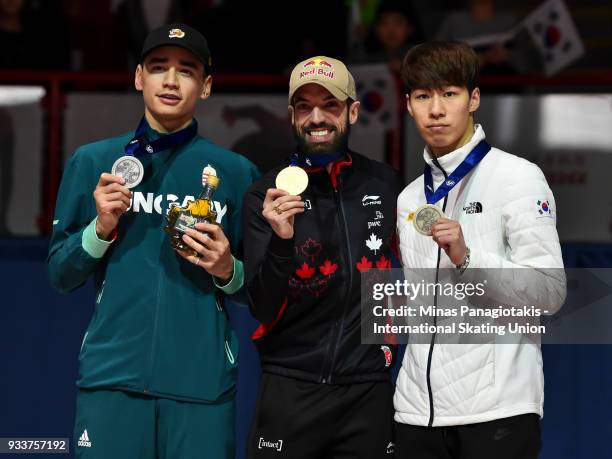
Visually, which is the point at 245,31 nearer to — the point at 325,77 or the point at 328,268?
the point at 325,77

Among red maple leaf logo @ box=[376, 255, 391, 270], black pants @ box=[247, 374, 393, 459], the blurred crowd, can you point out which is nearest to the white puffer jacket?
black pants @ box=[247, 374, 393, 459]

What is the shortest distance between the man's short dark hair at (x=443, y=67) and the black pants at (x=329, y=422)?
1130 mm

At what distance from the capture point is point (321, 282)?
4215 mm

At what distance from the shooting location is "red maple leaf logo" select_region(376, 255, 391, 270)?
168 inches

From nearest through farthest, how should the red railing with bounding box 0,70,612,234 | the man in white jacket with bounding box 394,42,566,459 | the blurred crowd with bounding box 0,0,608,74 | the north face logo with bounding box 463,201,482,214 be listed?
the man in white jacket with bounding box 394,42,566,459, the north face logo with bounding box 463,201,482,214, the red railing with bounding box 0,70,612,234, the blurred crowd with bounding box 0,0,608,74

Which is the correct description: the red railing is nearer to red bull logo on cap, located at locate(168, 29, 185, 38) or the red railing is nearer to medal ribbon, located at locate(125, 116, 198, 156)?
medal ribbon, located at locate(125, 116, 198, 156)

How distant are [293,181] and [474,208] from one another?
65 centimetres

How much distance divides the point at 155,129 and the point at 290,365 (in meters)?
1.06

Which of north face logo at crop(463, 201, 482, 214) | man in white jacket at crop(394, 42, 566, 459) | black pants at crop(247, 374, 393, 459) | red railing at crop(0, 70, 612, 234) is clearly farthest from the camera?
red railing at crop(0, 70, 612, 234)

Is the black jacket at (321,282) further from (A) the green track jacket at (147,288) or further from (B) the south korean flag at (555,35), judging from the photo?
(B) the south korean flag at (555,35)

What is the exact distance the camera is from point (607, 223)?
7.41 m

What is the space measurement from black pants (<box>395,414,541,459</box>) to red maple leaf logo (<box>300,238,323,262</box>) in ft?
2.38

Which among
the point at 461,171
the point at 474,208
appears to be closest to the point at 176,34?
the point at 461,171

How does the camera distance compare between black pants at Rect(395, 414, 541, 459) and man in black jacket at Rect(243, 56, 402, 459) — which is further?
man in black jacket at Rect(243, 56, 402, 459)
